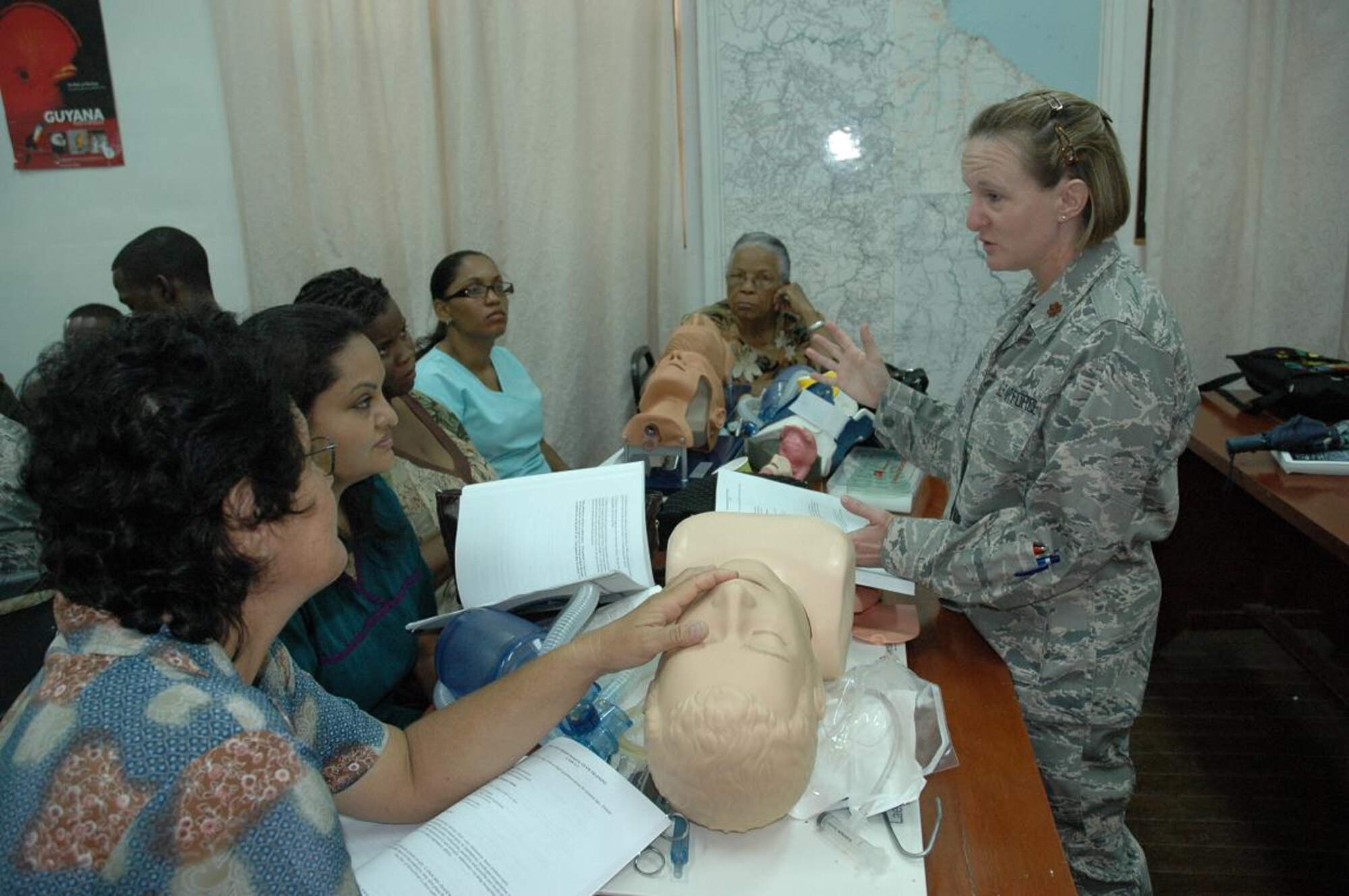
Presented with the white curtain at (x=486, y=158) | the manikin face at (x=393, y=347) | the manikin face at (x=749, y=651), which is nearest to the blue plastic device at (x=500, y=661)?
the manikin face at (x=749, y=651)

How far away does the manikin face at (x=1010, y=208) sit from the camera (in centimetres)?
164

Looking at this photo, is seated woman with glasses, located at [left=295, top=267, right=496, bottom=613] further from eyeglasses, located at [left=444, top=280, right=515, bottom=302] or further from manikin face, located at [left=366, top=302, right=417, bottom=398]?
eyeglasses, located at [left=444, top=280, right=515, bottom=302]

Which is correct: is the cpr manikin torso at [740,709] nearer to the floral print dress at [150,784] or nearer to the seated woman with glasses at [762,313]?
the floral print dress at [150,784]

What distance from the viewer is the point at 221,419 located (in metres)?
0.92

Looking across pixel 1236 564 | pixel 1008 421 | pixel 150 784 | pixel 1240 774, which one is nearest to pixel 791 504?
pixel 1008 421

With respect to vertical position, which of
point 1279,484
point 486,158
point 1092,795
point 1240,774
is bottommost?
point 1240,774

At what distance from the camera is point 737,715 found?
106cm

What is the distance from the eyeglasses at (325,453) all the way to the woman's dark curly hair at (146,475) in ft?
1.12

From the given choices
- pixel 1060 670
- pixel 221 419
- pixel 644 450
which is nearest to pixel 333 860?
pixel 221 419

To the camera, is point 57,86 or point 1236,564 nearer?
point 1236,564

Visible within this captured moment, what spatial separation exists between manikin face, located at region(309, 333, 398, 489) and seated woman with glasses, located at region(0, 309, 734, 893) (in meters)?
0.50

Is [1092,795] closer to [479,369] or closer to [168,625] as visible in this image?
[168,625]

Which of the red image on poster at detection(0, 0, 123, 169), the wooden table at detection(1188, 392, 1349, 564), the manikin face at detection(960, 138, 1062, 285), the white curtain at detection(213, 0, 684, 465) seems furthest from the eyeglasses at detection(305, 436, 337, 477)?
the red image on poster at detection(0, 0, 123, 169)

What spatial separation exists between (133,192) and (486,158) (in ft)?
5.44
